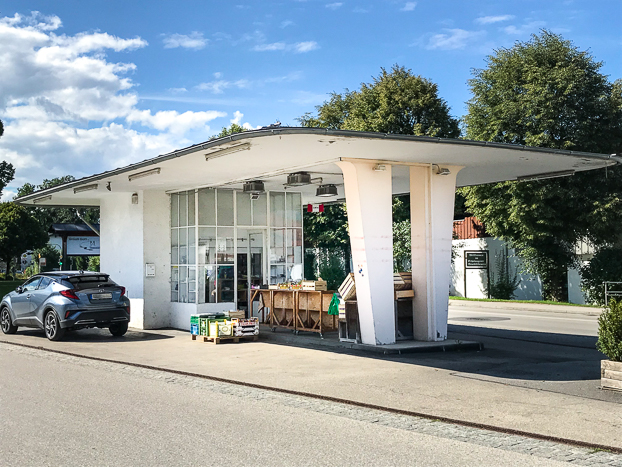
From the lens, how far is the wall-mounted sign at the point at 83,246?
138ft

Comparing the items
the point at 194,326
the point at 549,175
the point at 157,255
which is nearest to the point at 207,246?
the point at 157,255

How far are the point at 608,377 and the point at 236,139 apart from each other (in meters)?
6.65

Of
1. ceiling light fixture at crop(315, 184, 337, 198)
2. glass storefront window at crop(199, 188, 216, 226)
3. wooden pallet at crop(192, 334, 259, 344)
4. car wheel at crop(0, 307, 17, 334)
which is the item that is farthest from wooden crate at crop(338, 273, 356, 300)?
car wheel at crop(0, 307, 17, 334)

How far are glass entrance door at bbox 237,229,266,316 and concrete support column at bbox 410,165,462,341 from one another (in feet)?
18.3

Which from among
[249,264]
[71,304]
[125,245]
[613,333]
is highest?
[125,245]

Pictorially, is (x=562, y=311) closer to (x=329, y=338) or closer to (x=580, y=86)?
(x=580, y=86)

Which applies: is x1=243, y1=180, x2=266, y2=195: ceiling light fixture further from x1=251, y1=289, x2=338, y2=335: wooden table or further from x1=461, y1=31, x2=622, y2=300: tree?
x1=461, y1=31, x2=622, y2=300: tree

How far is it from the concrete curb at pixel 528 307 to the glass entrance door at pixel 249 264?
12.0 meters

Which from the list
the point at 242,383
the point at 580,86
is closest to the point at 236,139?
the point at 242,383

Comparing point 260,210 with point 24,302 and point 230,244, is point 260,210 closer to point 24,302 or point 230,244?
point 230,244

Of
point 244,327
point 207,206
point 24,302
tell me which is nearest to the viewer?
point 244,327

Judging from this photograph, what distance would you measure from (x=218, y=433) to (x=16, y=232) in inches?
1964

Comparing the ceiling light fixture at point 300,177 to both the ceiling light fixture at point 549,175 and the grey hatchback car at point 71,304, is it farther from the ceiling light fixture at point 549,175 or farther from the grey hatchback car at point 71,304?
the ceiling light fixture at point 549,175

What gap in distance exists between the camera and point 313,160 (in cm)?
1366
